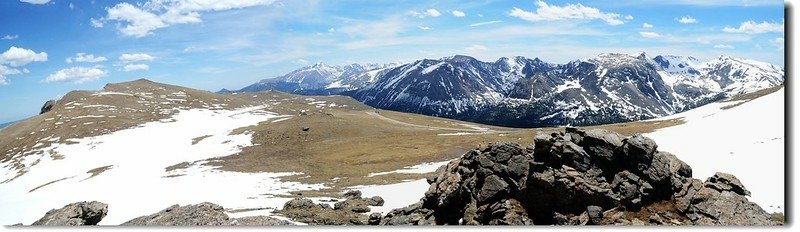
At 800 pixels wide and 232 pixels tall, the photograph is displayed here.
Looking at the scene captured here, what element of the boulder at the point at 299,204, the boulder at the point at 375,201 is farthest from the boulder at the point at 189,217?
the boulder at the point at 375,201

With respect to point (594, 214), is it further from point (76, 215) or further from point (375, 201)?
point (76, 215)

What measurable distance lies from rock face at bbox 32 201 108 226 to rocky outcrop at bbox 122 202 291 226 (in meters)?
4.09

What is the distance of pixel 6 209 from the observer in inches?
1880

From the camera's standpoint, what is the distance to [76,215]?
27.0 metres

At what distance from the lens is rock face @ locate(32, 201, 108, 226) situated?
26156mm

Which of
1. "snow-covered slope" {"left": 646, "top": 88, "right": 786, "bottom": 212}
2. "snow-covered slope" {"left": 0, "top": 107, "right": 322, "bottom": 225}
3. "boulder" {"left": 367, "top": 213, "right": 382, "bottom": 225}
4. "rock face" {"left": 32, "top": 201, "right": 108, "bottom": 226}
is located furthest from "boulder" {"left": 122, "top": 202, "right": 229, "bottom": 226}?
"snow-covered slope" {"left": 646, "top": 88, "right": 786, "bottom": 212}

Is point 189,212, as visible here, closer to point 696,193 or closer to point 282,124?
point 696,193

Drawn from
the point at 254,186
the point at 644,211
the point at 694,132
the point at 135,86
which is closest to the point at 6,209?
the point at 254,186

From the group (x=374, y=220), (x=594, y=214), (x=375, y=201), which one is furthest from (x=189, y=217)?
(x=594, y=214)

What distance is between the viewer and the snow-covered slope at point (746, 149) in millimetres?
24906

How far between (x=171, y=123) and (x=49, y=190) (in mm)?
63685

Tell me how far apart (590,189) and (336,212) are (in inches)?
685

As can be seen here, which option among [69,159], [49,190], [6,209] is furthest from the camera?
[69,159]

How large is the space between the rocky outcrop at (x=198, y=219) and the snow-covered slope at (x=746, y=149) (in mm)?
20805
